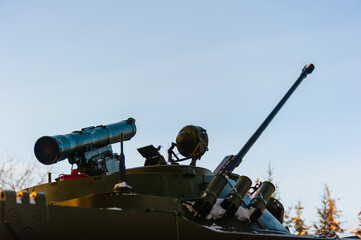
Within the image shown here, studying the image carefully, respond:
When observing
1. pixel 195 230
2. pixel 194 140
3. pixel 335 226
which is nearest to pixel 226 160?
pixel 194 140

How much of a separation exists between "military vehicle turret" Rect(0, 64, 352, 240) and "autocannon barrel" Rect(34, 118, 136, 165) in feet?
0.06

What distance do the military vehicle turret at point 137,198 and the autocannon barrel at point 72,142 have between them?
0.02 metres

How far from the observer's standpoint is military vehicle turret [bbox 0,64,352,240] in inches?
284

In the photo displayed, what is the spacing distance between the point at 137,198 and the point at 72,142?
369 cm

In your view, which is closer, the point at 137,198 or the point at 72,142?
the point at 137,198

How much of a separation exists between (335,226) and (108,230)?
1196 inches

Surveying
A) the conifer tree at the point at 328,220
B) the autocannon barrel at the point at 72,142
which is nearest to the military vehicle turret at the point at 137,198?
the autocannon barrel at the point at 72,142

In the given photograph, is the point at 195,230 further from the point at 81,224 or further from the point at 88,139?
the point at 88,139

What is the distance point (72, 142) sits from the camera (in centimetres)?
1209

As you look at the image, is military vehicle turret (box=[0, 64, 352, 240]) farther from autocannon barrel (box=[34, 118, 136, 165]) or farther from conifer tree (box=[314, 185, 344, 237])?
conifer tree (box=[314, 185, 344, 237])

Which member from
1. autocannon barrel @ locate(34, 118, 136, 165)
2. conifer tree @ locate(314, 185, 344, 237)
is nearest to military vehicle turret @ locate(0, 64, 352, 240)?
autocannon barrel @ locate(34, 118, 136, 165)

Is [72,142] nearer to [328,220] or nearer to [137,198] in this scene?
[137,198]

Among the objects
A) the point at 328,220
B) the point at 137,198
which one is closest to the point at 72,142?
the point at 137,198

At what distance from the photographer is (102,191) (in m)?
9.65
